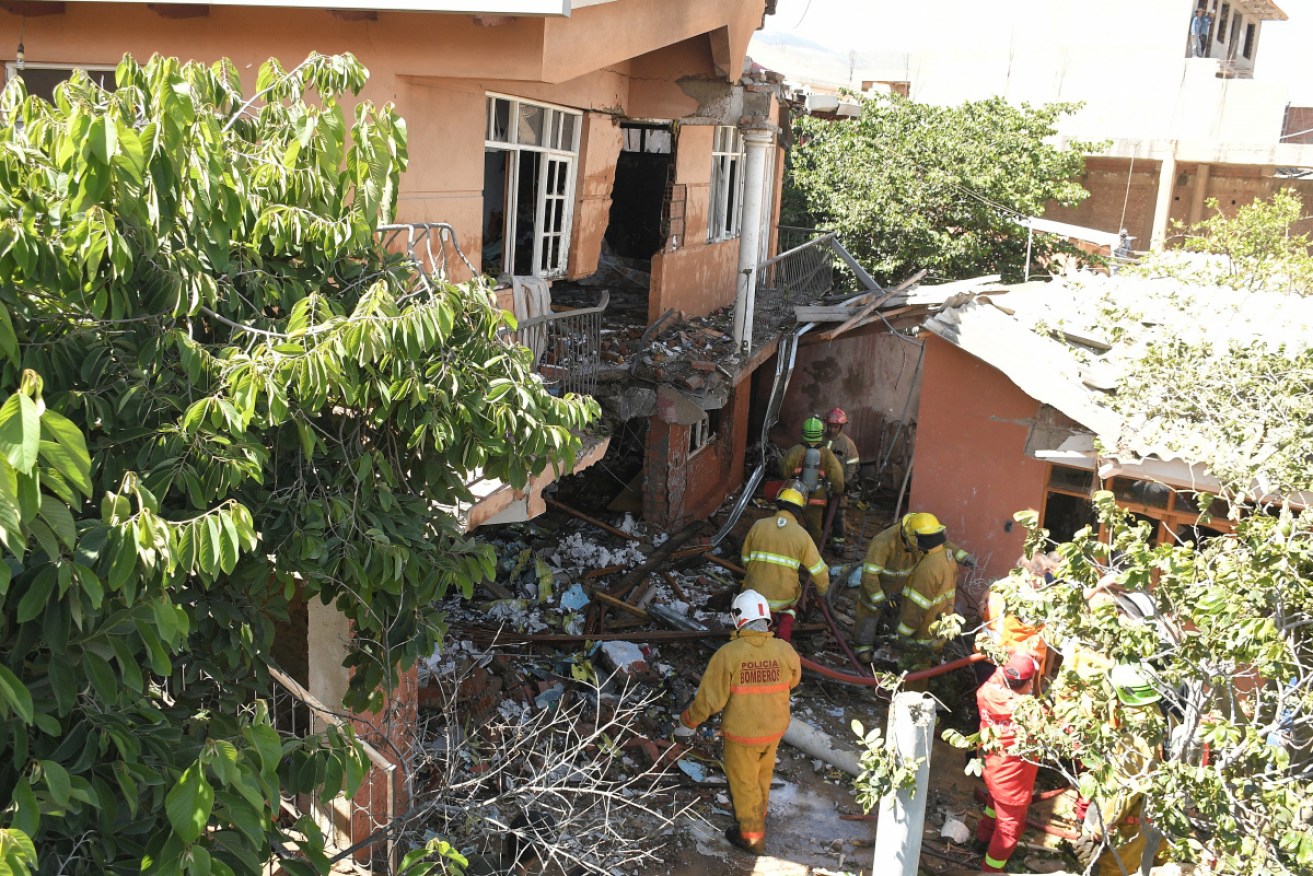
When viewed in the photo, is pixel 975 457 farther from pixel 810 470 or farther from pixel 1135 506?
pixel 810 470

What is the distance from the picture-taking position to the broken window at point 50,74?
299 inches

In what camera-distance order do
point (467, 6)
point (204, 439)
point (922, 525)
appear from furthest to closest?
point (922, 525)
point (467, 6)
point (204, 439)

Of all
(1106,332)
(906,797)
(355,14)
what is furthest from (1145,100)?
(906,797)

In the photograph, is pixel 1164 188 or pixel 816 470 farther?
pixel 1164 188

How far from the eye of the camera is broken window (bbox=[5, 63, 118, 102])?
24.9ft

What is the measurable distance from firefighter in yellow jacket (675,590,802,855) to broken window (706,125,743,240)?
8475 millimetres

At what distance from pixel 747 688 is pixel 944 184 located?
1375 centimetres

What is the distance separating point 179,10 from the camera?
6.97m

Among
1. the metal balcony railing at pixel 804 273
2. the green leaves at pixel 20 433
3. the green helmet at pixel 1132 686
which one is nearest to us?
the green leaves at pixel 20 433

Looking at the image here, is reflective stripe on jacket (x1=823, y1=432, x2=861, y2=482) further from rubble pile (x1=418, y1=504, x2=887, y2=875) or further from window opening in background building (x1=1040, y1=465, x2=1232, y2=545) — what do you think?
window opening in background building (x1=1040, y1=465, x2=1232, y2=545)

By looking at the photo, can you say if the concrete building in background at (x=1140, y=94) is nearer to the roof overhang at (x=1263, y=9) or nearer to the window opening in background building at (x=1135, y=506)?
the roof overhang at (x=1263, y=9)

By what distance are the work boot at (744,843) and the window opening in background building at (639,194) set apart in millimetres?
10601

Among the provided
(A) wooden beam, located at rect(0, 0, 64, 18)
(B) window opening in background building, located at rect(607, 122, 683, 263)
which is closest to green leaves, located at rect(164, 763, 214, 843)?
(A) wooden beam, located at rect(0, 0, 64, 18)

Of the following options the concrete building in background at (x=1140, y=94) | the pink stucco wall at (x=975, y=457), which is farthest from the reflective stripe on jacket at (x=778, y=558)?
the concrete building in background at (x=1140, y=94)
